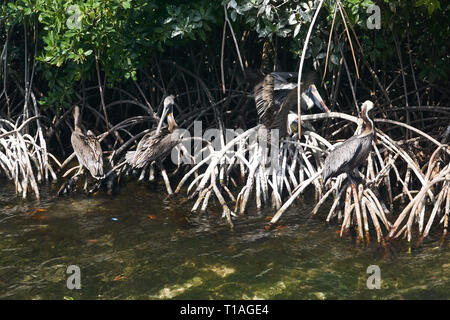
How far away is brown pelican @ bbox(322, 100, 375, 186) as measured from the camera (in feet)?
19.5

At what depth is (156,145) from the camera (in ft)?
24.7

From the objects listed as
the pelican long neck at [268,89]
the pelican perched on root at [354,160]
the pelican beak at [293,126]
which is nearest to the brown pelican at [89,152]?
the pelican long neck at [268,89]

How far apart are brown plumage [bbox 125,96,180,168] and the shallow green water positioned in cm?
70

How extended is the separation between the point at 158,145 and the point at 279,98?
163 centimetres

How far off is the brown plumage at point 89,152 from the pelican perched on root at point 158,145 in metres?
0.39

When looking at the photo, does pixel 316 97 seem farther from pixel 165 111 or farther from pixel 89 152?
pixel 89 152

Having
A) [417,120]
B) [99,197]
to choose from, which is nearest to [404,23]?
[417,120]

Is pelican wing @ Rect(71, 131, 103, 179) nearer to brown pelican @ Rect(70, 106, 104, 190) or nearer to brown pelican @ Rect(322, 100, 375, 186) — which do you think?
brown pelican @ Rect(70, 106, 104, 190)

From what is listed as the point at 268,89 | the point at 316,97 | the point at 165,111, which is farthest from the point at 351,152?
the point at 165,111

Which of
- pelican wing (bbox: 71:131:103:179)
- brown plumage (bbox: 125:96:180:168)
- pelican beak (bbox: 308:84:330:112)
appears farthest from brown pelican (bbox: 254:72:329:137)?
pelican wing (bbox: 71:131:103:179)

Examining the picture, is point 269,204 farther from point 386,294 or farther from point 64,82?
point 64,82

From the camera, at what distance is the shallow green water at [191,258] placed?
200 inches

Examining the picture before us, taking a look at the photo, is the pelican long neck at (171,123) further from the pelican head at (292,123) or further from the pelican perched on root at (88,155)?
the pelican head at (292,123)

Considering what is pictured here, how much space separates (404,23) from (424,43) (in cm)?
51
